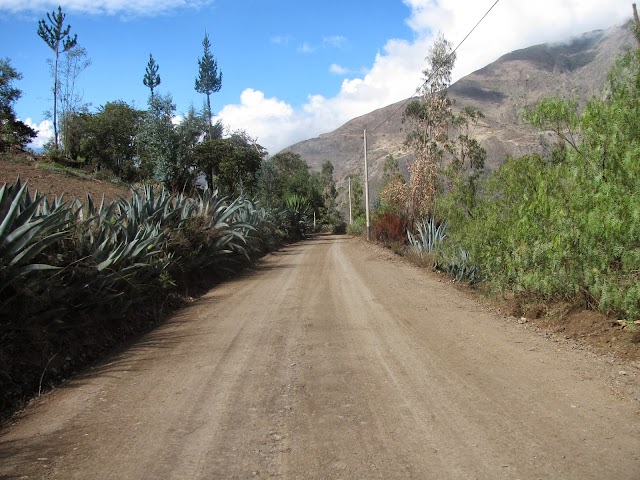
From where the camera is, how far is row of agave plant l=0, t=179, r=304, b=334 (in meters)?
6.27

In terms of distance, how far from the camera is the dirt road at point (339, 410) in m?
3.84

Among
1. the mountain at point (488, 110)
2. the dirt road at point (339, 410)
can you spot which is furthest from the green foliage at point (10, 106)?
the mountain at point (488, 110)

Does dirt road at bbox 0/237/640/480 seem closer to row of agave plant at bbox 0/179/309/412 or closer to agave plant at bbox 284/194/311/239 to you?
row of agave plant at bbox 0/179/309/412

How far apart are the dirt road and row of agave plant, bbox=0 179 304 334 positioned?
989 millimetres

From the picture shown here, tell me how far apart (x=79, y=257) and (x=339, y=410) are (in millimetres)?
4854

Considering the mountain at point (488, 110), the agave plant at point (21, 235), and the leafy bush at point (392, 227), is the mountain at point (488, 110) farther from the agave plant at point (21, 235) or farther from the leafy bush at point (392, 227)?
the agave plant at point (21, 235)

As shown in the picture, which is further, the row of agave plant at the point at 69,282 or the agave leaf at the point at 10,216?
the agave leaf at the point at 10,216

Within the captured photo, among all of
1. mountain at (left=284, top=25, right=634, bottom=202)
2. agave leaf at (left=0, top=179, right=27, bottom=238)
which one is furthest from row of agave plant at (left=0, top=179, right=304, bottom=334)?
mountain at (left=284, top=25, right=634, bottom=202)

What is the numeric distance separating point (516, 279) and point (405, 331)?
2749mm

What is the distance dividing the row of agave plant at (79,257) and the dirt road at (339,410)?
3.24 ft

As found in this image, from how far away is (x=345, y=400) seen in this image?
16.7 feet

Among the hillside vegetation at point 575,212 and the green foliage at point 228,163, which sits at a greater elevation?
the green foliage at point 228,163

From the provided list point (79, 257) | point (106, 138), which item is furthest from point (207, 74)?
point (79, 257)

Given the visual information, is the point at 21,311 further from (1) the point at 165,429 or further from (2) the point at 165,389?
(1) the point at 165,429
